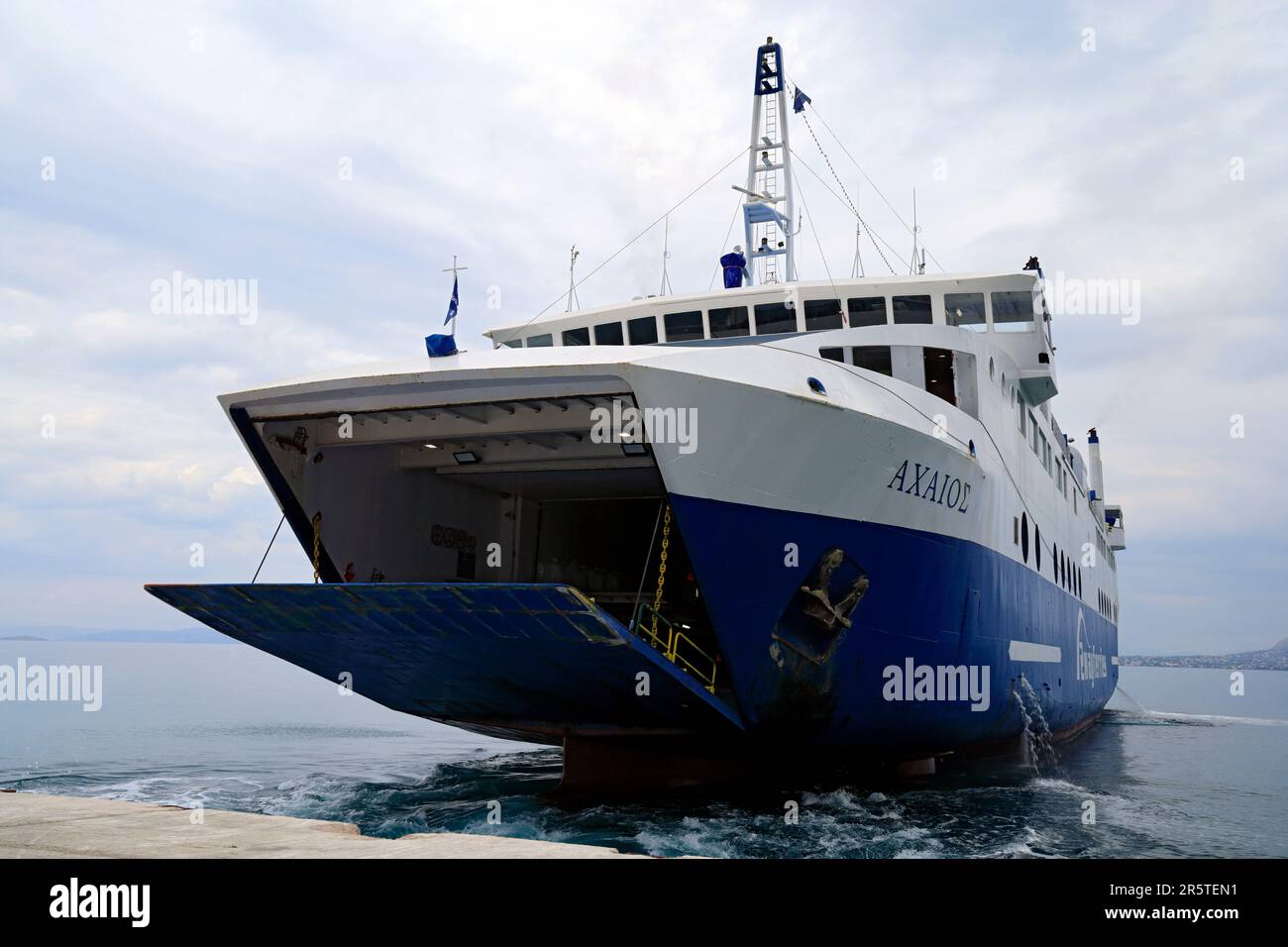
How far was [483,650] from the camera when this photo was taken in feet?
32.8

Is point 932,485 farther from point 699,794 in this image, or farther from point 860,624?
point 699,794

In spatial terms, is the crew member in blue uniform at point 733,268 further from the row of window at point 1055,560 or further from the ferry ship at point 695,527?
the row of window at point 1055,560

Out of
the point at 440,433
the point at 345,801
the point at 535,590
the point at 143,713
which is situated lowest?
the point at 143,713

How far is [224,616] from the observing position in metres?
10.7

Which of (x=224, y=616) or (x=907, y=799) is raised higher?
(x=224, y=616)

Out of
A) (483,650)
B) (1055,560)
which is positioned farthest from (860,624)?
(1055,560)

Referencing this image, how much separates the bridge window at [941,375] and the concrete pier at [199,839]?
31.7ft

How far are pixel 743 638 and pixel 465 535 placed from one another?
5.78 m

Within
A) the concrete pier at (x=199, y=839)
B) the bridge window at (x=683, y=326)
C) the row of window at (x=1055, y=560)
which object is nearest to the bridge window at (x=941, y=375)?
the row of window at (x=1055, y=560)

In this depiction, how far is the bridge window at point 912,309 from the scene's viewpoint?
14727mm

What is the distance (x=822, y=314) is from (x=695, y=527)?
675 cm

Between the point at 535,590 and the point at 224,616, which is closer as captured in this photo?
the point at 535,590
